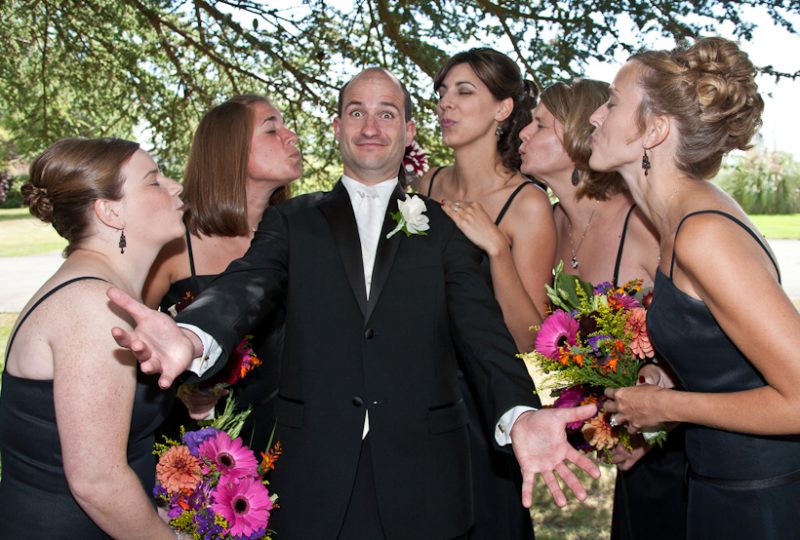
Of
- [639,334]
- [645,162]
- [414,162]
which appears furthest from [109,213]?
[414,162]

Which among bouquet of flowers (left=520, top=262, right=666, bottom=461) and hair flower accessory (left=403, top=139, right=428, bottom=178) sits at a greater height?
hair flower accessory (left=403, top=139, right=428, bottom=178)

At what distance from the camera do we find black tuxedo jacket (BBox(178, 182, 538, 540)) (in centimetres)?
310

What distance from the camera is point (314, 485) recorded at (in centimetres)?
312

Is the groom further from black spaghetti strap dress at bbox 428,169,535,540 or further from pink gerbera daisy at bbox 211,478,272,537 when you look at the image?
black spaghetti strap dress at bbox 428,169,535,540

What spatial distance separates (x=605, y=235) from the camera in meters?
4.14

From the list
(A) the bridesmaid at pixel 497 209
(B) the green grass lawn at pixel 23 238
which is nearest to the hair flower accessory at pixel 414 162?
(A) the bridesmaid at pixel 497 209

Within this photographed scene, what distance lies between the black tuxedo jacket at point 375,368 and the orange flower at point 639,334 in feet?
1.65

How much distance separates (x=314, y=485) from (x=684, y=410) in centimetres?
143

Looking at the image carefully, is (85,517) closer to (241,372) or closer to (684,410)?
(241,372)

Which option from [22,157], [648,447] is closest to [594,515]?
[648,447]

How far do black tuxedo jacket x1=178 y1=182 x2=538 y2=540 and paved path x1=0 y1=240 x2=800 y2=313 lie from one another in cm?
1512

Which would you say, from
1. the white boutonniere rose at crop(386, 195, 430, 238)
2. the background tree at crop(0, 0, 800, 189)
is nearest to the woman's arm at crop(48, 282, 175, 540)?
the white boutonniere rose at crop(386, 195, 430, 238)

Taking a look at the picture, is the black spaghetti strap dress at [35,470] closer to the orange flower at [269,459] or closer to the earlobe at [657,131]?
the orange flower at [269,459]

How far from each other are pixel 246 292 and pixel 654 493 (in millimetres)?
2274
